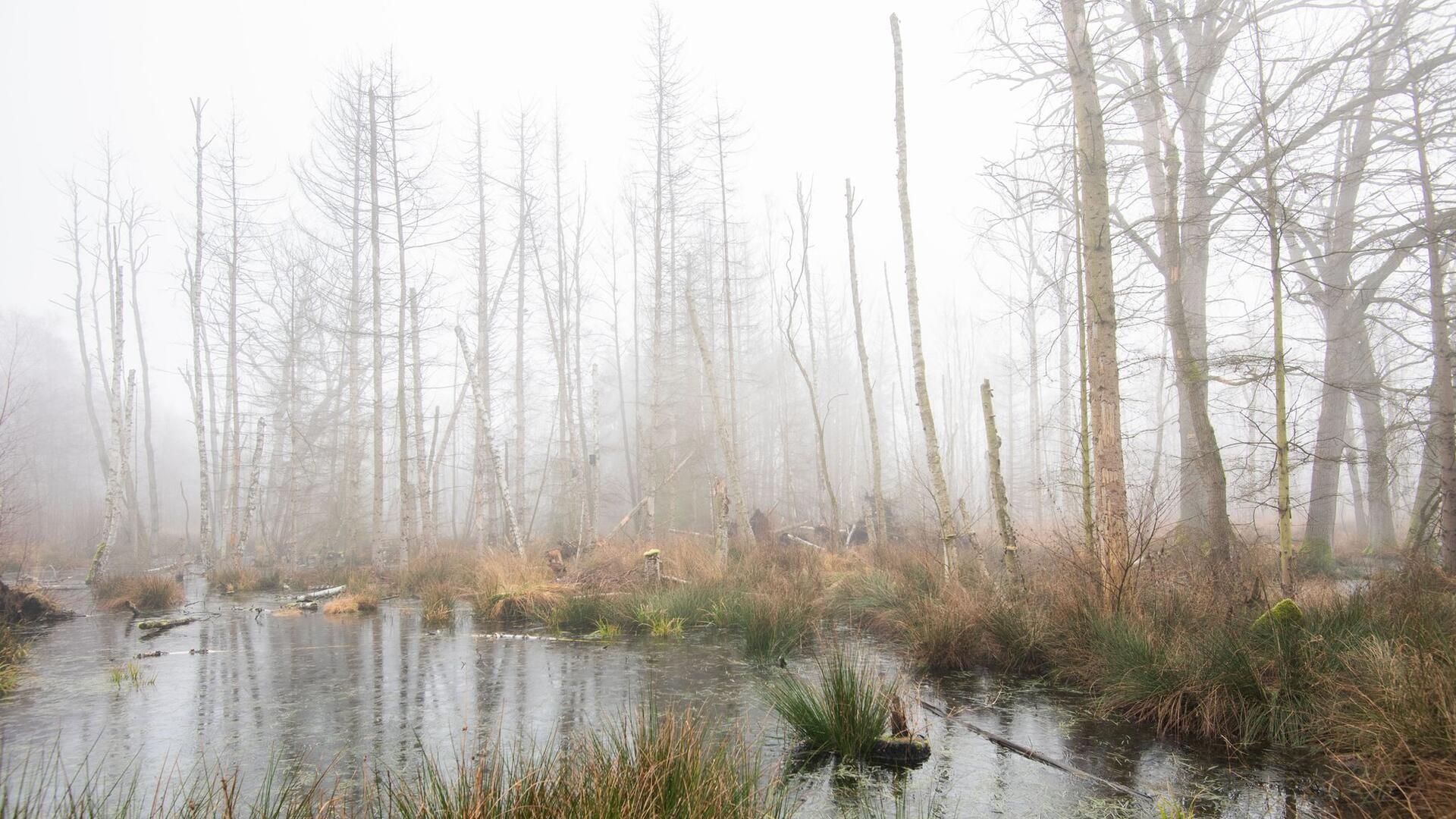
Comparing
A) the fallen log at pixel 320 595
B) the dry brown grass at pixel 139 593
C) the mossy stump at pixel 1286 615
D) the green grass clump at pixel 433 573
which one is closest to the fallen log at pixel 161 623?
the dry brown grass at pixel 139 593

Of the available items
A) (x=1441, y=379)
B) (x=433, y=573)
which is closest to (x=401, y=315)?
(x=433, y=573)

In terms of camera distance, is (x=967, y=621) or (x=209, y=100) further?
(x=209, y=100)

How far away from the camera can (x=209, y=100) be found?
1955 centimetres

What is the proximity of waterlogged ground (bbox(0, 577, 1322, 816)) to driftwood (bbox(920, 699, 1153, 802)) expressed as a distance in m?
0.04

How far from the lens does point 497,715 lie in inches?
233

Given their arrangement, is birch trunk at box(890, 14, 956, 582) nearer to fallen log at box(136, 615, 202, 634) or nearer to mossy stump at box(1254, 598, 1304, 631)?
mossy stump at box(1254, 598, 1304, 631)

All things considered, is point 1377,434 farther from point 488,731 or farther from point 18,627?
point 18,627

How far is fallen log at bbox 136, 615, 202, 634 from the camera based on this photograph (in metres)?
9.96

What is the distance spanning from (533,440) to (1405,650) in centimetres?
3688

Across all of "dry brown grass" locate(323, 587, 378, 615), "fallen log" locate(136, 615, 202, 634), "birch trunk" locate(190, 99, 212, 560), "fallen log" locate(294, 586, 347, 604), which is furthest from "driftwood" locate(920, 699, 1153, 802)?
"birch trunk" locate(190, 99, 212, 560)

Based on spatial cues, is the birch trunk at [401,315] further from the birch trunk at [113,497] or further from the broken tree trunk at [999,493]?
the broken tree trunk at [999,493]

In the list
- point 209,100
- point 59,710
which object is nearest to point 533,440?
point 209,100

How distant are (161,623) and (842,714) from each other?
1023cm

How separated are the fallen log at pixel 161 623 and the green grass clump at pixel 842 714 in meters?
9.64
